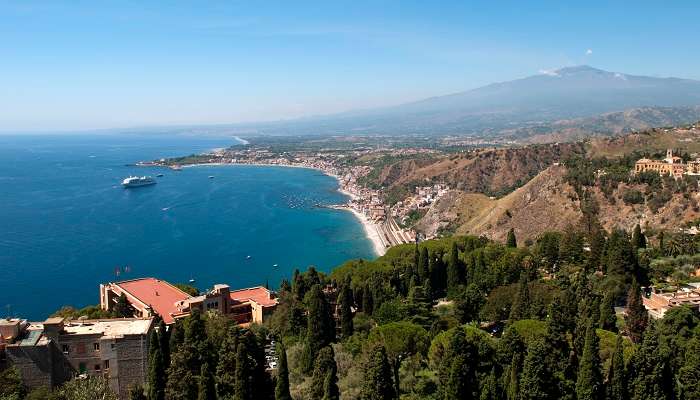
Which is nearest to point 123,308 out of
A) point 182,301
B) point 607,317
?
point 182,301

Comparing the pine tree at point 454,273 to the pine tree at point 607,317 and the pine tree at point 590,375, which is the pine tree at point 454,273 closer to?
the pine tree at point 607,317

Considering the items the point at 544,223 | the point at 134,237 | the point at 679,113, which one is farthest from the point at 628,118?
the point at 134,237

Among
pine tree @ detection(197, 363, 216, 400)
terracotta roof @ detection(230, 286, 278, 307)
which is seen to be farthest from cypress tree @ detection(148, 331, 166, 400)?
terracotta roof @ detection(230, 286, 278, 307)

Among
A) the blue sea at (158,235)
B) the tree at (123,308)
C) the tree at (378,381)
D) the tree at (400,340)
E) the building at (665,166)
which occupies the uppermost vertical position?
the building at (665,166)

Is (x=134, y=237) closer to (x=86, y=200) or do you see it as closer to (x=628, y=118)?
(x=86, y=200)

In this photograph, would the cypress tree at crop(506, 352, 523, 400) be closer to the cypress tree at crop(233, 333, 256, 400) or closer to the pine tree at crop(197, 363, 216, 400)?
the cypress tree at crop(233, 333, 256, 400)

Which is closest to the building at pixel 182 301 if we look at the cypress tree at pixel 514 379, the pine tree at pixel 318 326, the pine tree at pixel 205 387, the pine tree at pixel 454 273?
the pine tree at pixel 318 326
